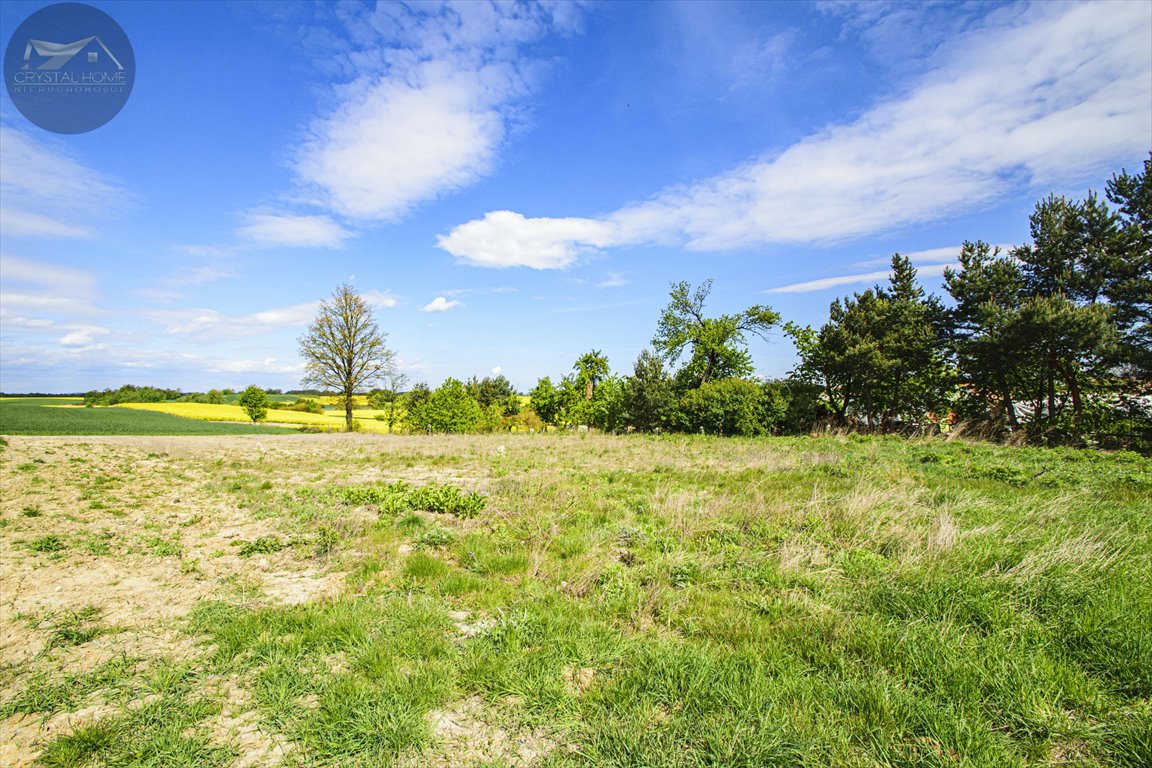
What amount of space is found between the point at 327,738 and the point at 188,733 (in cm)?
95

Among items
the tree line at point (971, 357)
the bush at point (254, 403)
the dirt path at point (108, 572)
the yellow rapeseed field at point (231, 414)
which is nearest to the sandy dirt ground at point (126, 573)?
the dirt path at point (108, 572)

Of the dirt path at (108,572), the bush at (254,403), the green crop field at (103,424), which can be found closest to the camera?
the dirt path at (108,572)

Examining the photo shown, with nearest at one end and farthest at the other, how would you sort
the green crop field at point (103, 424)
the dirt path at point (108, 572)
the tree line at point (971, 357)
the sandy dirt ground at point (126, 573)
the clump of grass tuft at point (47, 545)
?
the sandy dirt ground at point (126, 573) → the dirt path at point (108, 572) → the clump of grass tuft at point (47, 545) → the tree line at point (971, 357) → the green crop field at point (103, 424)

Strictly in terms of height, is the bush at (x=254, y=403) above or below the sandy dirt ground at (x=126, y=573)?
above

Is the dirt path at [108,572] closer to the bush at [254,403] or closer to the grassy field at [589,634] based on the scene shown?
the grassy field at [589,634]

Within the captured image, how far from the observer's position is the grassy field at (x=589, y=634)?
9.07 ft

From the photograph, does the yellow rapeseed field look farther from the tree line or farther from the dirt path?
the dirt path

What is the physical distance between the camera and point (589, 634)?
393 cm

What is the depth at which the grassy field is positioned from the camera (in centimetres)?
276

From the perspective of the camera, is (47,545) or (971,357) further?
(971,357)

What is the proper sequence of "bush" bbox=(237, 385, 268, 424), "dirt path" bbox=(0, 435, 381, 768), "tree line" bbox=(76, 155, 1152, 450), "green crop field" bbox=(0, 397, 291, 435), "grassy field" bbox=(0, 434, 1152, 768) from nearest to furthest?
"grassy field" bbox=(0, 434, 1152, 768)
"dirt path" bbox=(0, 435, 381, 768)
"tree line" bbox=(76, 155, 1152, 450)
"green crop field" bbox=(0, 397, 291, 435)
"bush" bbox=(237, 385, 268, 424)

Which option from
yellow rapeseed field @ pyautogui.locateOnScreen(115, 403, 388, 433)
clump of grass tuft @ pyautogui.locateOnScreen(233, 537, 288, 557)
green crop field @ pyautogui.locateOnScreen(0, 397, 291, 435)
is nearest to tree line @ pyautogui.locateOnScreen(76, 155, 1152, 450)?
green crop field @ pyautogui.locateOnScreen(0, 397, 291, 435)

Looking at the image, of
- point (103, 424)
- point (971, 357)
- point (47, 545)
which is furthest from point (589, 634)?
point (103, 424)

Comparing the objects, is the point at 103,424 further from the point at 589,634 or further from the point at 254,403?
the point at 589,634
